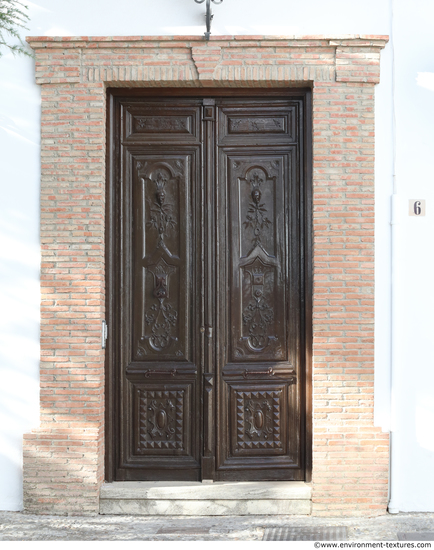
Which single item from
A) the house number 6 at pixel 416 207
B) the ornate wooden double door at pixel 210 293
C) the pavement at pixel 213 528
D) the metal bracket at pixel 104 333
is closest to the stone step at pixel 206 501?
the pavement at pixel 213 528

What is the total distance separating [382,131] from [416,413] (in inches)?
96.8

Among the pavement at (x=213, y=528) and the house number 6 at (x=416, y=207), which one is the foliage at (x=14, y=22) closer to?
the house number 6 at (x=416, y=207)

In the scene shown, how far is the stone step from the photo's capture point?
5375 mm

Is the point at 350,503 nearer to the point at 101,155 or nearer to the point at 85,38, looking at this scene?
the point at 101,155

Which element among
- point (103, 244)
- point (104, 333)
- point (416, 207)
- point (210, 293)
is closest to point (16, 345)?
point (104, 333)

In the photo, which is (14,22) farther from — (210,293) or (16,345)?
(210,293)

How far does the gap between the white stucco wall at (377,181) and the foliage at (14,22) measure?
9 cm

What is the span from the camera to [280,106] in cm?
570

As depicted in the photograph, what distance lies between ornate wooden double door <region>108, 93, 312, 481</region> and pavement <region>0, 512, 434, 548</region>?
45 centimetres

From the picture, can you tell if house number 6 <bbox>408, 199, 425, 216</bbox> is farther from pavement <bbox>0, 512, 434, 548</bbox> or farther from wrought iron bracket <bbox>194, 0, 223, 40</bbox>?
pavement <bbox>0, 512, 434, 548</bbox>

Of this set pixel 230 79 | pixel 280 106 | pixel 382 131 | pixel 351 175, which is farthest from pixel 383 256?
pixel 230 79

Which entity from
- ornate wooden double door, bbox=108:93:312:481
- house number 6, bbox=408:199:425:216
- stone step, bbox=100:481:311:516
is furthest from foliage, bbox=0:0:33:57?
stone step, bbox=100:481:311:516

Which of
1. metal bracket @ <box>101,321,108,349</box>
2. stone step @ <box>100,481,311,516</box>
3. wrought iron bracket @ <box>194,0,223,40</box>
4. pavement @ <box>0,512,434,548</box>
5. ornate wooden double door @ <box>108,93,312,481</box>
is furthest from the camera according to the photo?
ornate wooden double door @ <box>108,93,312,481</box>

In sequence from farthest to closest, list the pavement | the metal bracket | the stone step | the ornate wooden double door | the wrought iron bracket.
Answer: the ornate wooden double door
the metal bracket
the stone step
the wrought iron bracket
the pavement
